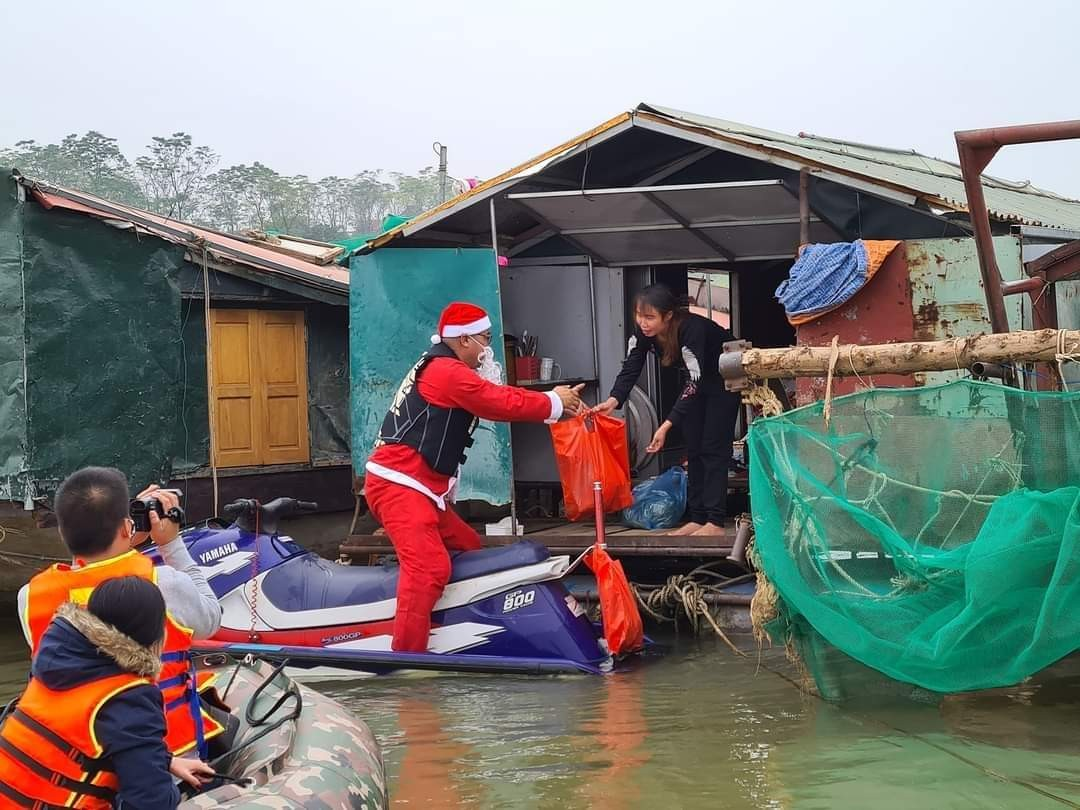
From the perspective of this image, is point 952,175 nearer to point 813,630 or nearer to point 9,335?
A: point 813,630

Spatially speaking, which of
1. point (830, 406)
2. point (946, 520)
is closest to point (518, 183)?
point (830, 406)

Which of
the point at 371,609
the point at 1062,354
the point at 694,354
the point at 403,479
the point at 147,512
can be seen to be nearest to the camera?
the point at 147,512

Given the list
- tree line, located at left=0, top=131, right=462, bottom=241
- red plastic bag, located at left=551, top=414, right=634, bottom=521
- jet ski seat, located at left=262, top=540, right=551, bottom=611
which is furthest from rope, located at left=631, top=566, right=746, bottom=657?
tree line, located at left=0, top=131, right=462, bottom=241

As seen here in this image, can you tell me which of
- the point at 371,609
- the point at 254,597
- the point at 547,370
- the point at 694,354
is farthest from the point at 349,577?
the point at 547,370

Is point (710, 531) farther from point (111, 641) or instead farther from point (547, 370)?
point (111, 641)

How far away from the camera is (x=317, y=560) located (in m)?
7.63

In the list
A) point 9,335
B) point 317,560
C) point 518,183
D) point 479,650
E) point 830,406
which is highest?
point 518,183

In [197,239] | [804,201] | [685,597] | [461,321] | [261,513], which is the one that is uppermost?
[197,239]

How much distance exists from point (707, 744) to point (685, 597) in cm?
229

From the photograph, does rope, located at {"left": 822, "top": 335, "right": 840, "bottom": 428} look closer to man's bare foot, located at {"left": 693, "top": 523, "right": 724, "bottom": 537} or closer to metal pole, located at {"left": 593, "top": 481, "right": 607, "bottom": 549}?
metal pole, located at {"left": 593, "top": 481, "right": 607, "bottom": 549}

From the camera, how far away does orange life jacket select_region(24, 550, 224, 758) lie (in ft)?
10.6

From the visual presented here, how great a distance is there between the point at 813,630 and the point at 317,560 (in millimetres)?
3383

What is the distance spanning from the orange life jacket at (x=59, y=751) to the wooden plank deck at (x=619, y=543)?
17.9 feet

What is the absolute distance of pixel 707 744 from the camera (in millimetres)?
5762
